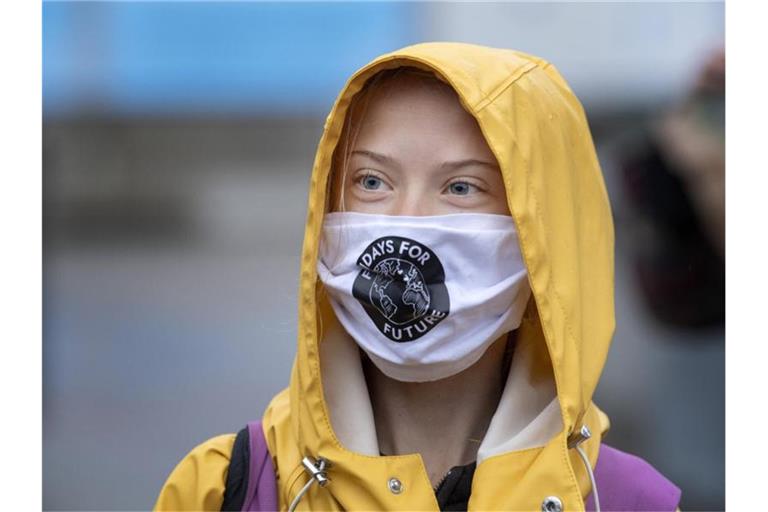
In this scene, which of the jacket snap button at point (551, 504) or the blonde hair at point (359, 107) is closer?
the jacket snap button at point (551, 504)

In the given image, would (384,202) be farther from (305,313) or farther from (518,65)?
(518,65)

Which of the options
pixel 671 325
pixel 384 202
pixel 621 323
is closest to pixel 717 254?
pixel 671 325

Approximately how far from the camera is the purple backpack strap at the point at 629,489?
243 centimetres

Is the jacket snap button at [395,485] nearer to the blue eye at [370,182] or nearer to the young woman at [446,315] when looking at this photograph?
the young woman at [446,315]

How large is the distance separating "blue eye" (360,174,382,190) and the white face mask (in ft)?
0.24

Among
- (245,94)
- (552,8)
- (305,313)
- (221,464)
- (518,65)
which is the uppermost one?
(552,8)

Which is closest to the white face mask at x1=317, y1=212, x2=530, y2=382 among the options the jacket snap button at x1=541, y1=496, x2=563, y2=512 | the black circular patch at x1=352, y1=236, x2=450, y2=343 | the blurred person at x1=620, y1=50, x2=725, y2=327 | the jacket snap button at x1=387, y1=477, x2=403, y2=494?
the black circular patch at x1=352, y1=236, x2=450, y2=343

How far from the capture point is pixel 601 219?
260 centimetres

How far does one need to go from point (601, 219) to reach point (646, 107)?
3526 mm

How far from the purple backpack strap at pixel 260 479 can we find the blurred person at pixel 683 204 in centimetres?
324

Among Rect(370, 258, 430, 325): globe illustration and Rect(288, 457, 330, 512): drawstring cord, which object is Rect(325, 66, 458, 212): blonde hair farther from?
Rect(288, 457, 330, 512): drawstring cord

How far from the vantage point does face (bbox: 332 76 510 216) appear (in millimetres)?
2410

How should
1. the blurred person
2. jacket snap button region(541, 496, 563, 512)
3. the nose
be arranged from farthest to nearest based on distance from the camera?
the blurred person < the nose < jacket snap button region(541, 496, 563, 512)

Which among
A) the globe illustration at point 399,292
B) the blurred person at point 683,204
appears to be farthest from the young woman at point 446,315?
the blurred person at point 683,204
